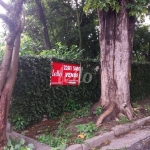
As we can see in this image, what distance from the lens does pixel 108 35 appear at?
21.1 ft

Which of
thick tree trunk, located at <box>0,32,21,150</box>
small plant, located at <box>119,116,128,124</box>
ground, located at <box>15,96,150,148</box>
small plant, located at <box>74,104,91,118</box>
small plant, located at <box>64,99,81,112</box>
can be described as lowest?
ground, located at <box>15,96,150,148</box>

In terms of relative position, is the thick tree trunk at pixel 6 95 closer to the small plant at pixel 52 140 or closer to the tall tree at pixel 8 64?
the tall tree at pixel 8 64

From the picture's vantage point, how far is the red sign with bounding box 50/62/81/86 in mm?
6289

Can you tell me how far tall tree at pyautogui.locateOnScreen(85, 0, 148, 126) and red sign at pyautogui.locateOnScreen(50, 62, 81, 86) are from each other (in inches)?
38.1

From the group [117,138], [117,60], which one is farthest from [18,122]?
[117,60]

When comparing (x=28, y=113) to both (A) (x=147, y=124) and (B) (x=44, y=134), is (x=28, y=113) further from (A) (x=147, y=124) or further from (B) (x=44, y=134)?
(A) (x=147, y=124)

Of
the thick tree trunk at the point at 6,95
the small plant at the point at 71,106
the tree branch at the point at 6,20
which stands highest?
the tree branch at the point at 6,20

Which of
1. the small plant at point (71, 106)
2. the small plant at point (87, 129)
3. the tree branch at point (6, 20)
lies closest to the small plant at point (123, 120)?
the small plant at point (87, 129)

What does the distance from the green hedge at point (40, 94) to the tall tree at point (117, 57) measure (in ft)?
3.30

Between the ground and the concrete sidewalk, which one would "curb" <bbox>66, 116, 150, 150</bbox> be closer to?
the concrete sidewalk

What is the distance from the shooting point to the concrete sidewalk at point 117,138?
4.45 m

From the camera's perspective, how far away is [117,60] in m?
6.32

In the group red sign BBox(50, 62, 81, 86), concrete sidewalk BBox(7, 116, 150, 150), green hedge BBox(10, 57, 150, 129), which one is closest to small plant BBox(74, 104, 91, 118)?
green hedge BBox(10, 57, 150, 129)

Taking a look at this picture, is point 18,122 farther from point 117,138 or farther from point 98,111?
point 117,138
